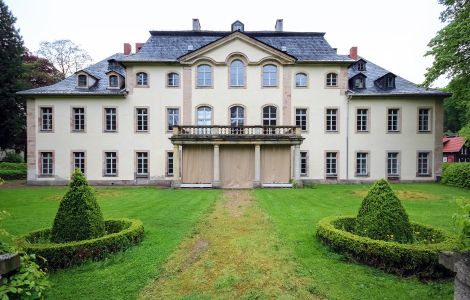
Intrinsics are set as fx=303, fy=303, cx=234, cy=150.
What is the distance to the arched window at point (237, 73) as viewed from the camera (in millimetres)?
24672

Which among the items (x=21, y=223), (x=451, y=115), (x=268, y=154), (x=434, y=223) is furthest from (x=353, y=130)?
(x=451, y=115)

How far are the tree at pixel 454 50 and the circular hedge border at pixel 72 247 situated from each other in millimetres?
19040

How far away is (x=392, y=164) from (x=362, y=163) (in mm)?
2502

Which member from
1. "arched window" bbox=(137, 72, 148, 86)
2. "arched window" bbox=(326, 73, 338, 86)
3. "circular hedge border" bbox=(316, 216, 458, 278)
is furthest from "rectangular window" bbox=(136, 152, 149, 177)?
"circular hedge border" bbox=(316, 216, 458, 278)

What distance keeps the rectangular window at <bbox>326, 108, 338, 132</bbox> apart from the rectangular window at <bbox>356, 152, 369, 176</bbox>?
2.96m

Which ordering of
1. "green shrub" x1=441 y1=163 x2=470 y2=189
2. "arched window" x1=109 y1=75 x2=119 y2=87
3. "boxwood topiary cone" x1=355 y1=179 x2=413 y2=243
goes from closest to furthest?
"boxwood topiary cone" x1=355 y1=179 x2=413 y2=243 < "green shrub" x1=441 y1=163 x2=470 y2=189 < "arched window" x1=109 y1=75 x2=119 y2=87

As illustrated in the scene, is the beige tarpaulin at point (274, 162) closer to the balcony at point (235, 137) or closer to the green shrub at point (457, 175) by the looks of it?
the balcony at point (235, 137)

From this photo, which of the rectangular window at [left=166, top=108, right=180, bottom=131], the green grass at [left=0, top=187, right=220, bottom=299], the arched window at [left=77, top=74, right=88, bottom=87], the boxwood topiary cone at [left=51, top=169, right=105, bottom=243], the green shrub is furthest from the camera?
the arched window at [left=77, top=74, right=88, bottom=87]

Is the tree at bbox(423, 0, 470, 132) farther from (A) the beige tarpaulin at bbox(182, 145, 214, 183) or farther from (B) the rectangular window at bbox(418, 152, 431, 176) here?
(A) the beige tarpaulin at bbox(182, 145, 214, 183)

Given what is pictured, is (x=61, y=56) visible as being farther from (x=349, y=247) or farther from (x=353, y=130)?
(x=349, y=247)

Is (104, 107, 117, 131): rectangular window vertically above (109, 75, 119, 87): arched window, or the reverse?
(109, 75, 119, 87): arched window

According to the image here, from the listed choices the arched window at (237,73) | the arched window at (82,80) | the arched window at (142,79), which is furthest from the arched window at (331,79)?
the arched window at (82,80)

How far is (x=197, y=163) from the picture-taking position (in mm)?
22438

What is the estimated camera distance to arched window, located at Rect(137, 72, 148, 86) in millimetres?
24688
